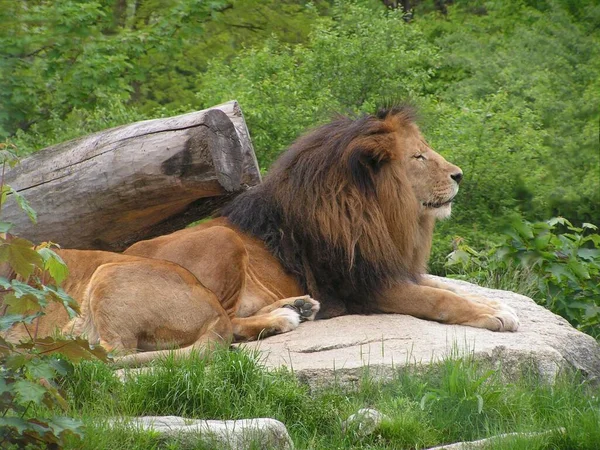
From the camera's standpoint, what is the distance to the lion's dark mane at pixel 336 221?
6.66 metres

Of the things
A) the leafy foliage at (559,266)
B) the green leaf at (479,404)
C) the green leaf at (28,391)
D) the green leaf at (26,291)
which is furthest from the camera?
the leafy foliage at (559,266)

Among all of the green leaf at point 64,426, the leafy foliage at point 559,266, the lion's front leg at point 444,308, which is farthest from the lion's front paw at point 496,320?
the green leaf at point 64,426

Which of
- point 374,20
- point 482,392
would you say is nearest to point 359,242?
point 482,392

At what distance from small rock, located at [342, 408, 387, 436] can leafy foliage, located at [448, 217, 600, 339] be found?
3.80m

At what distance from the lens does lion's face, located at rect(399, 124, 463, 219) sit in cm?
687

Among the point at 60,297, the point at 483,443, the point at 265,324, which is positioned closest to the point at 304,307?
the point at 265,324

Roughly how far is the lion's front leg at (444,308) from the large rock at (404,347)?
3.4 inches

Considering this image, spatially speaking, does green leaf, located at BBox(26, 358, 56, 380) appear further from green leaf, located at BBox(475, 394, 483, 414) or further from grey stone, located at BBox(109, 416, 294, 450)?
green leaf, located at BBox(475, 394, 483, 414)

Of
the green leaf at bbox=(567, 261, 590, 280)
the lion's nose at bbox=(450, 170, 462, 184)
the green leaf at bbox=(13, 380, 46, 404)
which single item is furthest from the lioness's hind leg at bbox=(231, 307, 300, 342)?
the green leaf at bbox=(567, 261, 590, 280)

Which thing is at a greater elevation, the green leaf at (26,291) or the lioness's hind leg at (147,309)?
the green leaf at (26,291)

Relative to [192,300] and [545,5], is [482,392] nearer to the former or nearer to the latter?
[192,300]

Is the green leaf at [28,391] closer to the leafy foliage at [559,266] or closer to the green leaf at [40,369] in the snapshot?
the green leaf at [40,369]

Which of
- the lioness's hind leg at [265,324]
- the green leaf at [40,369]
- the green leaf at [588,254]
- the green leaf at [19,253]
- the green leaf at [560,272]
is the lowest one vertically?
the green leaf at [560,272]

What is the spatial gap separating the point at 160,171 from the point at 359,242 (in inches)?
52.6
